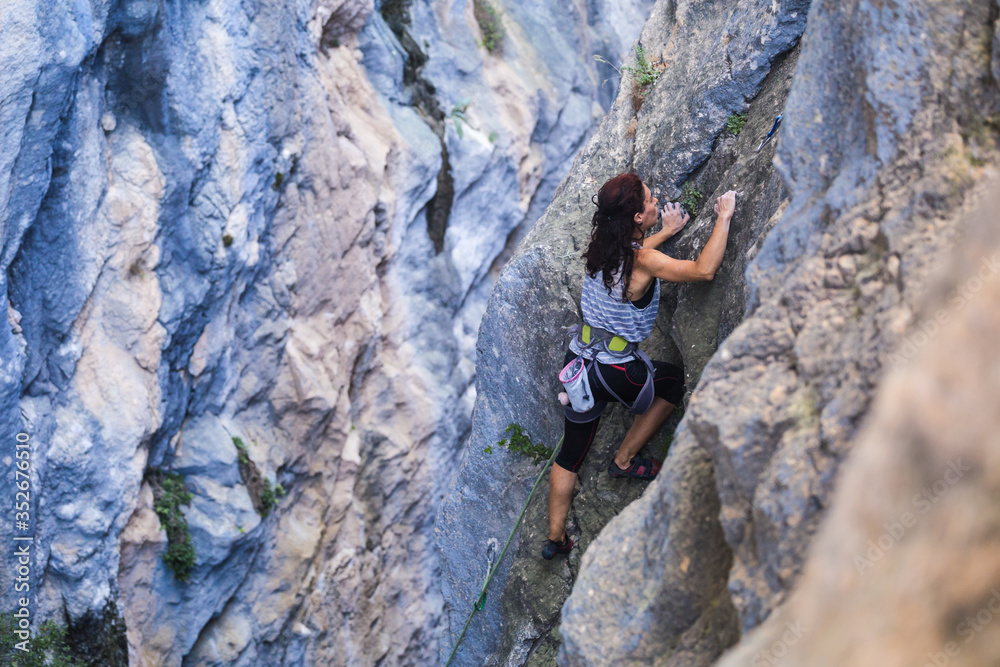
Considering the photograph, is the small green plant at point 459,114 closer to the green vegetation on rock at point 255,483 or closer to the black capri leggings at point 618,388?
the green vegetation on rock at point 255,483

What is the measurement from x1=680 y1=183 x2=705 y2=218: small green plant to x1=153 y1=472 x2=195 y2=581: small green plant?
26.3ft

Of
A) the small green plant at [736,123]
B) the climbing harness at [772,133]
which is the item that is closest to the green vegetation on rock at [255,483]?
the small green plant at [736,123]

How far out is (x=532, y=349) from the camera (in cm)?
598

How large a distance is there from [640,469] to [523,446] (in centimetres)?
156

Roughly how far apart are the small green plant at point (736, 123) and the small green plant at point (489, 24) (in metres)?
11.7

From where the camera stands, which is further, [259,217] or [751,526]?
[259,217]

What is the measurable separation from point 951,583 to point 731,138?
12.5 ft

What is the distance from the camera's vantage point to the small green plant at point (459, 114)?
14.2 m

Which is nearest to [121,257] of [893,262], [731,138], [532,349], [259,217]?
[259,217]

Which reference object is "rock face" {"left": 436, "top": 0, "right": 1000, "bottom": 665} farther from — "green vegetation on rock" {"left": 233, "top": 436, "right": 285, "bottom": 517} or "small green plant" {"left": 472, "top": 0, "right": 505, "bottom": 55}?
"small green plant" {"left": 472, "top": 0, "right": 505, "bottom": 55}

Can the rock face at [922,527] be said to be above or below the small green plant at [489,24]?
below

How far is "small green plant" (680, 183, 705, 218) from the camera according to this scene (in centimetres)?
514

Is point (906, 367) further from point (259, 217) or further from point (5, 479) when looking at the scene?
point (259, 217)

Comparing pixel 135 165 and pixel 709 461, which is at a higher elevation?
pixel 135 165
